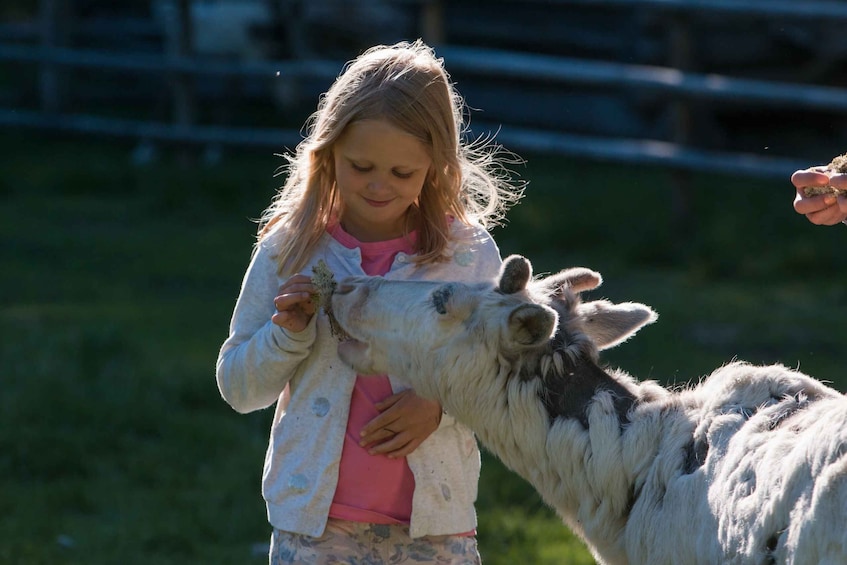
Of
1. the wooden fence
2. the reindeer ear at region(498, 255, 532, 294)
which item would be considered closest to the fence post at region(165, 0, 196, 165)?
the wooden fence

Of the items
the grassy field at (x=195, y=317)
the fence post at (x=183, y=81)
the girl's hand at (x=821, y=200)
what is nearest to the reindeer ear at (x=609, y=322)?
the girl's hand at (x=821, y=200)

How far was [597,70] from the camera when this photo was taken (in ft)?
32.3

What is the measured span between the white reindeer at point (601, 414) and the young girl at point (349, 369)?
14cm

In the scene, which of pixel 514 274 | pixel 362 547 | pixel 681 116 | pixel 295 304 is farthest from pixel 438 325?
pixel 681 116

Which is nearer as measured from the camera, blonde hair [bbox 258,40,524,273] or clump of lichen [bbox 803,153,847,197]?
clump of lichen [bbox 803,153,847,197]

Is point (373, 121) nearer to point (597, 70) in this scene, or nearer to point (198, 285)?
point (198, 285)

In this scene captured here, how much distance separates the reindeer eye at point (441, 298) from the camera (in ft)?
11.0

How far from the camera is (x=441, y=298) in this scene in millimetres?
3367

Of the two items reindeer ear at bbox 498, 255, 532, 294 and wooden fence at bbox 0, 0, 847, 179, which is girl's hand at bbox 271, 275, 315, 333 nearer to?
reindeer ear at bbox 498, 255, 532, 294

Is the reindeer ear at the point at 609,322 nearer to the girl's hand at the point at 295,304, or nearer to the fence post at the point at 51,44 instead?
the girl's hand at the point at 295,304

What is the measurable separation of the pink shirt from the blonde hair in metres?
0.39

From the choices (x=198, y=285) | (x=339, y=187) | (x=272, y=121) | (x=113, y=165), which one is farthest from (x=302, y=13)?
(x=339, y=187)

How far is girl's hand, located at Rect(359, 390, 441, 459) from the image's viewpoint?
133 inches

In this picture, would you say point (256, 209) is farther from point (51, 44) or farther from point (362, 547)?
point (362, 547)
